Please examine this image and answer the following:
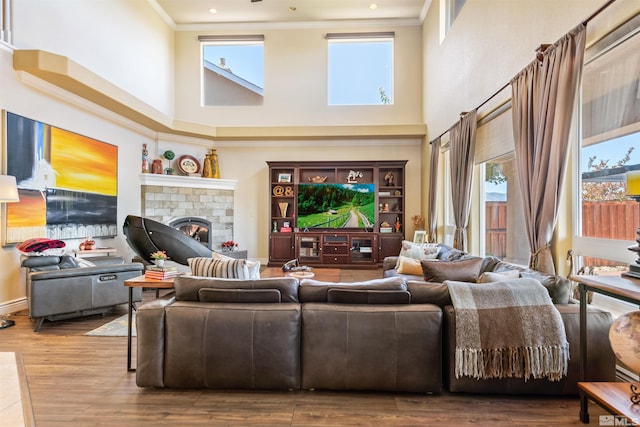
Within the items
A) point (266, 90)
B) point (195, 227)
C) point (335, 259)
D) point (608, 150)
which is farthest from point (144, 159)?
point (608, 150)

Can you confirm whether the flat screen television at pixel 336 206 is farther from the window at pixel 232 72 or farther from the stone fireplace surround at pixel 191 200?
the window at pixel 232 72

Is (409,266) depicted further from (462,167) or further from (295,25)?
(295,25)

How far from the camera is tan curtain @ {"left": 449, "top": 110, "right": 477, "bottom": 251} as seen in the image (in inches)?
178

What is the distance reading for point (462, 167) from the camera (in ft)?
15.5

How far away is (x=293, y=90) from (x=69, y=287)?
5.96 m

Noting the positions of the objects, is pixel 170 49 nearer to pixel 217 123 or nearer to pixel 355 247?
pixel 217 123

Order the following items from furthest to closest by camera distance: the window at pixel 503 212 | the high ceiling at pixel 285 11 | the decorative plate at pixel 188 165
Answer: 1. the decorative plate at pixel 188 165
2. the high ceiling at pixel 285 11
3. the window at pixel 503 212

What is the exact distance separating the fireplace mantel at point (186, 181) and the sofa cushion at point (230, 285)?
501 centimetres

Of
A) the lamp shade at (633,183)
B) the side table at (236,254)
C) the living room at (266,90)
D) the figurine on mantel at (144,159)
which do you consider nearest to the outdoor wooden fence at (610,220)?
the living room at (266,90)

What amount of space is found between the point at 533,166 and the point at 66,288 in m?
4.96

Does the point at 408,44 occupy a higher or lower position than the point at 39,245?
higher

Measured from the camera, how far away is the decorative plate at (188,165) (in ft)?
24.7

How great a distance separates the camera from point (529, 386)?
2.26m

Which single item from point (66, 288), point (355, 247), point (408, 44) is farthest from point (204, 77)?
point (66, 288)
